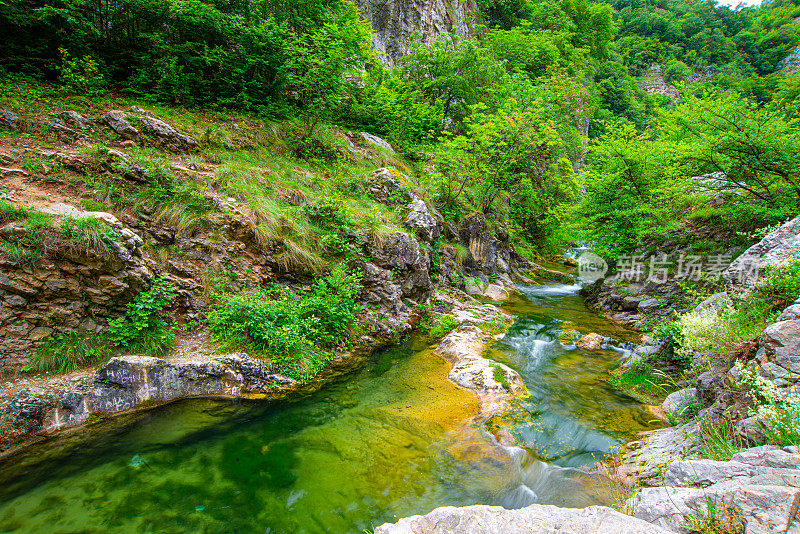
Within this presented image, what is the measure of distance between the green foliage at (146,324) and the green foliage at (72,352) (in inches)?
6.4

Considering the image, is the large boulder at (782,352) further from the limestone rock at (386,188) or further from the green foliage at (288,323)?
the limestone rock at (386,188)

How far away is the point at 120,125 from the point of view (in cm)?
766

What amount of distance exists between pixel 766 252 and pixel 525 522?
677 cm

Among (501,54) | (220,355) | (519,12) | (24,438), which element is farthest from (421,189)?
(519,12)

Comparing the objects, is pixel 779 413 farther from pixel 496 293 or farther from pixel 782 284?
pixel 496 293

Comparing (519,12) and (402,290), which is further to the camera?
(519,12)

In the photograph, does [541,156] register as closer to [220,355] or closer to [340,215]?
[340,215]

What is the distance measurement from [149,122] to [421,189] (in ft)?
27.5

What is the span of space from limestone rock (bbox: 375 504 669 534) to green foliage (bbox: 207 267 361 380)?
4204 mm

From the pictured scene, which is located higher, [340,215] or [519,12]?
[519,12]

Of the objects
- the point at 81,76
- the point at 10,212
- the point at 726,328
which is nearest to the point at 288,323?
the point at 10,212

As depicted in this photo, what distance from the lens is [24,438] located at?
4191 mm

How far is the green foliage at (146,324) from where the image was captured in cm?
536

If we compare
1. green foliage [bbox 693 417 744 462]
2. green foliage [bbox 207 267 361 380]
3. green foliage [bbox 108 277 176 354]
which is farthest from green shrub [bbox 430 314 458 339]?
green foliage [bbox 108 277 176 354]
